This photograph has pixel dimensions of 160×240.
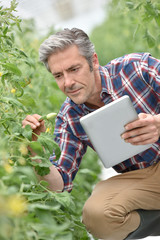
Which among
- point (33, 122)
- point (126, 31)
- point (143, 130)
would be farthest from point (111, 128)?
point (126, 31)

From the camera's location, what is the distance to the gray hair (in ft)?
6.29

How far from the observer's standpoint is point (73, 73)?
1887 millimetres

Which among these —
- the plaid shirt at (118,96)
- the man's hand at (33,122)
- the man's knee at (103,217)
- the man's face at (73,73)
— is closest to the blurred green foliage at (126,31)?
the plaid shirt at (118,96)

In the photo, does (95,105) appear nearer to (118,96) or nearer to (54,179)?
(118,96)

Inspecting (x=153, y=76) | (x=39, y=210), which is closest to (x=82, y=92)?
A: (x=153, y=76)

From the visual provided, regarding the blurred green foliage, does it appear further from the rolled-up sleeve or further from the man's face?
the rolled-up sleeve

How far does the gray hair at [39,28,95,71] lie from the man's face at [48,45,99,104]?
0.9 inches

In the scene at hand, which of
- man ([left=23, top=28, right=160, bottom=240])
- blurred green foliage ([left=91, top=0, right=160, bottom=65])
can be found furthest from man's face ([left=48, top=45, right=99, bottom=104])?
blurred green foliage ([left=91, top=0, right=160, bottom=65])

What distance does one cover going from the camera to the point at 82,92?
1.89m

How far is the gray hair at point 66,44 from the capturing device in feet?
6.29

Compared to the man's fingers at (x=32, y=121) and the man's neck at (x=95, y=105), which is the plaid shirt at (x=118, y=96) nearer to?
the man's neck at (x=95, y=105)

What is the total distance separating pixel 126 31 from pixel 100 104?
18.6ft

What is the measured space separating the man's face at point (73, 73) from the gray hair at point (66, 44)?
0.07ft

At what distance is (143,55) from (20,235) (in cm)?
123
